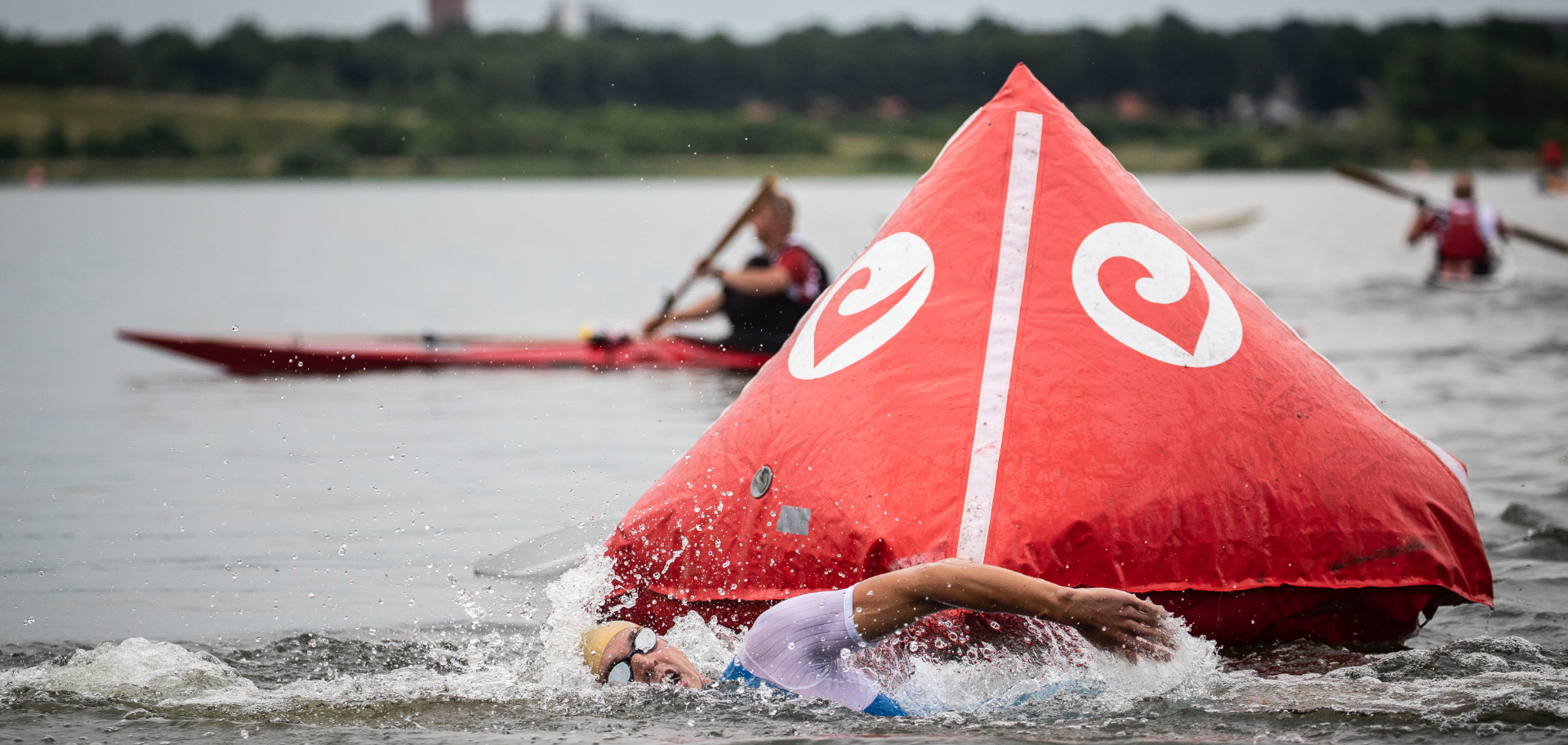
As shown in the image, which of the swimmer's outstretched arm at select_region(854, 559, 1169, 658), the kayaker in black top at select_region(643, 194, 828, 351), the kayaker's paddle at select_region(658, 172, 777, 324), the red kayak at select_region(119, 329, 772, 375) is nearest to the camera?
the swimmer's outstretched arm at select_region(854, 559, 1169, 658)

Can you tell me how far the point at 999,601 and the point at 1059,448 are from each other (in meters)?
0.63

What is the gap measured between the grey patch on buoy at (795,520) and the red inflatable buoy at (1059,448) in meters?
0.03

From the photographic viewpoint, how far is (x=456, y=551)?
6.31m

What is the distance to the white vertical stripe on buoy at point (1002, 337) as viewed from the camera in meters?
3.80

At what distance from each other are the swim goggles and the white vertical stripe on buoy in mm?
898

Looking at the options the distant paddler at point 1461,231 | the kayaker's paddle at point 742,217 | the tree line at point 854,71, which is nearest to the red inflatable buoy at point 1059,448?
the kayaker's paddle at point 742,217

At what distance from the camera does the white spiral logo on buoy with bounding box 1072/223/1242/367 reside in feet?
13.6

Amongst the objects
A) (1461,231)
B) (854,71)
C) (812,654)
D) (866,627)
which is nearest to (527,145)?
(854,71)

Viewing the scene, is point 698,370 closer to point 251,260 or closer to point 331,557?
point 331,557

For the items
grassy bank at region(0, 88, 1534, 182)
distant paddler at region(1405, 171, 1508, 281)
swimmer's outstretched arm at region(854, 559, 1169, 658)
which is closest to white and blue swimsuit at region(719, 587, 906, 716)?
swimmer's outstretched arm at region(854, 559, 1169, 658)

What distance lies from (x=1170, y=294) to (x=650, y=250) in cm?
3223

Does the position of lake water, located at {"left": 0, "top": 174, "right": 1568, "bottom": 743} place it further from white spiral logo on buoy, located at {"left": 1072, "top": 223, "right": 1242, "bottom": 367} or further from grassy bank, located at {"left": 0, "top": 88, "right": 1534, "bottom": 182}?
grassy bank, located at {"left": 0, "top": 88, "right": 1534, "bottom": 182}

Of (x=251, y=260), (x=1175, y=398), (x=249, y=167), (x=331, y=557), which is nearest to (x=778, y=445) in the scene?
(x=1175, y=398)

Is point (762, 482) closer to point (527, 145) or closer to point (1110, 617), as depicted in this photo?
point (1110, 617)
